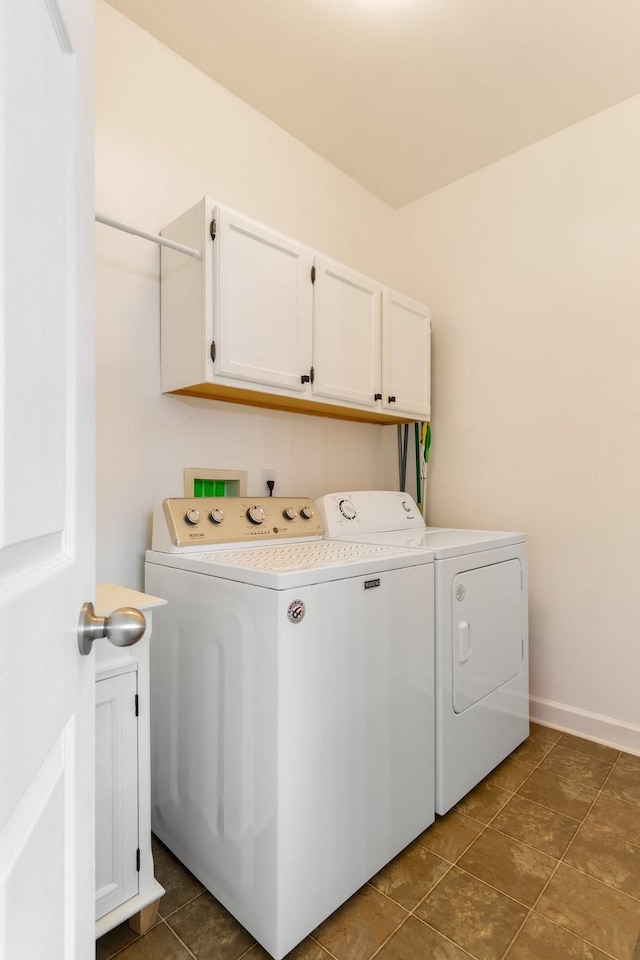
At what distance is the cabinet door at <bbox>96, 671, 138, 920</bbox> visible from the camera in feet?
3.97

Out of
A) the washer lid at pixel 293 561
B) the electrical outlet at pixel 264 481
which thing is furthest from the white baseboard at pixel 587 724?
the electrical outlet at pixel 264 481

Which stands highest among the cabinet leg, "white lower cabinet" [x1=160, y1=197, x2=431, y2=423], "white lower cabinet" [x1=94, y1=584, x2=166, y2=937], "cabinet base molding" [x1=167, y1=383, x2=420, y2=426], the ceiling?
the ceiling

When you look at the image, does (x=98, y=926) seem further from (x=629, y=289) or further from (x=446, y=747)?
(x=629, y=289)

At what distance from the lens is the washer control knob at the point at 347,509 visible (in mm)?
2189

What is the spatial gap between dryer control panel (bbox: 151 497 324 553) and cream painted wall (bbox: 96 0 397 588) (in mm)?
191

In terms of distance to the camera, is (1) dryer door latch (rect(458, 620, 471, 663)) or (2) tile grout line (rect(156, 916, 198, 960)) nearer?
(2) tile grout line (rect(156, 916, 198, 960))

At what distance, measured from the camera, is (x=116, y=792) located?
4.09ft

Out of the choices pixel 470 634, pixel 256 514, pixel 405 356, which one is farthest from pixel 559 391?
pixel 256 514

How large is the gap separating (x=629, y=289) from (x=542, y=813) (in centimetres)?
206

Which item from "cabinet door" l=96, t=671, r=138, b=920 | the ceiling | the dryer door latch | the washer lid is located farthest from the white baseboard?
the ceiling

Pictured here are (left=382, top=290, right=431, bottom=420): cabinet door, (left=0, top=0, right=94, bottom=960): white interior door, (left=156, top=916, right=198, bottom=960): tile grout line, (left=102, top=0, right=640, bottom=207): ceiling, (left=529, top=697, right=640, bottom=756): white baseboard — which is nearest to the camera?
(left=0, top=0, right=94, bottom=960): white interior door

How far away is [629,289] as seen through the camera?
2.15 m

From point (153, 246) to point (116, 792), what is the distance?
1733 mm

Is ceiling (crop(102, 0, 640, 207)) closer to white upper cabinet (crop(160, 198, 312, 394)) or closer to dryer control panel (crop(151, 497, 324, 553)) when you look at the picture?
white upper cabinet (crop(160, 198, 312, 394))
